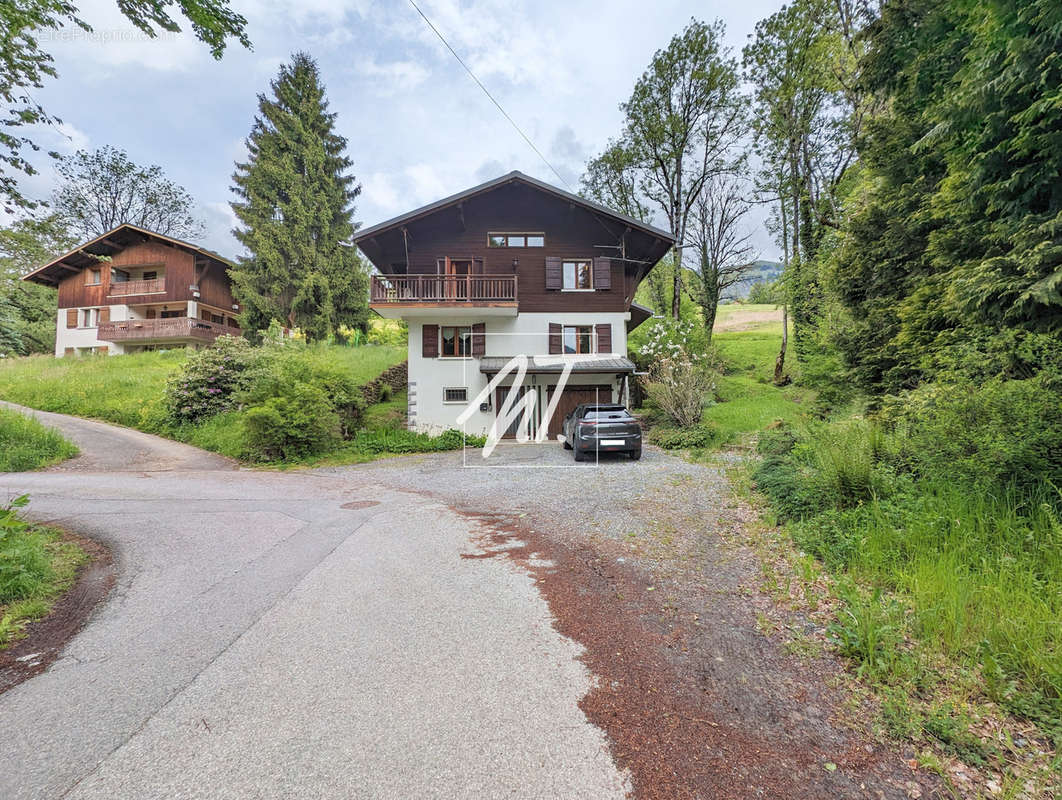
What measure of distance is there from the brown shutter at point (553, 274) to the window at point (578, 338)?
1.69 meters

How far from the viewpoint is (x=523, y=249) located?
57.1ft

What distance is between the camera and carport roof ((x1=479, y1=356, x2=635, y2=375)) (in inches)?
614

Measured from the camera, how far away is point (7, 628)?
10.5 ft

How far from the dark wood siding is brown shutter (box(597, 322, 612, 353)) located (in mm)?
691

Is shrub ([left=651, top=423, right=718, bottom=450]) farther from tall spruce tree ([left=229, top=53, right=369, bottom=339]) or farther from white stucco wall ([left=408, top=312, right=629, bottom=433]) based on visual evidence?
tall spruce tree ([left=229, top=53, right=369, bottom=339])

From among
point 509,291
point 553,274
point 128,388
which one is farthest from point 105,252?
point 553,274

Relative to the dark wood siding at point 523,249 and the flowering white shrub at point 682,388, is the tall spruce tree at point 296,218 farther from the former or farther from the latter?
the flowering white shrub at point 682,388

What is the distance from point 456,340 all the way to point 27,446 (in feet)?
38.6

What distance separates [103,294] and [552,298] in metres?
30.6

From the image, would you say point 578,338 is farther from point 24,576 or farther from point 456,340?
point 24,576

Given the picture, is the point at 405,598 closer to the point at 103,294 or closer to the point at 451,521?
the point at 451,521

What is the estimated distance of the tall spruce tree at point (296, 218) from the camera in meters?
23.0

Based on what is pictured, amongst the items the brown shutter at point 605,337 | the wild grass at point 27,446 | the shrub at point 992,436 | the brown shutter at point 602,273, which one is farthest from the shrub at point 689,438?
the wild grass at point 27,446

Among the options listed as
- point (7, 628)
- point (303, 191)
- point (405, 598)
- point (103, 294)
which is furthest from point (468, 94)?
point (103, 294)
